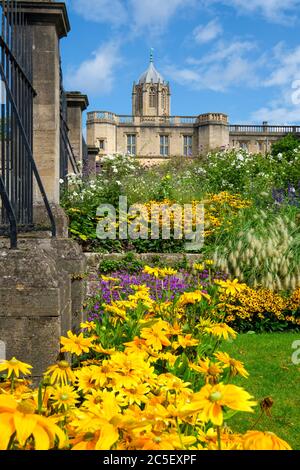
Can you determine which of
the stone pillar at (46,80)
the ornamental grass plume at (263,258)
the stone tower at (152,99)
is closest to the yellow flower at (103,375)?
the stone pillar at (46,80)

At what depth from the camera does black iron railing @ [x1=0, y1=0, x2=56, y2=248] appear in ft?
12.8

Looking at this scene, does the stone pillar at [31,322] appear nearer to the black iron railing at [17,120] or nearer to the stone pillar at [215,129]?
the black iron railing at [17,120]

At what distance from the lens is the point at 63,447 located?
3.92 ft

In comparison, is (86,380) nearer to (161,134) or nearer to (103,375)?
(103,375)

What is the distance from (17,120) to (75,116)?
6768mm

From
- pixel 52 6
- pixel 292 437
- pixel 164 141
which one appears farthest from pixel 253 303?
pixel 164 141

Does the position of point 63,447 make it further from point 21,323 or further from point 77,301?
point 77,301

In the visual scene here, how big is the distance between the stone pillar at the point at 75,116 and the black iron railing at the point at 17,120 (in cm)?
496

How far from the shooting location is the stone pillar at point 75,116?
10.2 m

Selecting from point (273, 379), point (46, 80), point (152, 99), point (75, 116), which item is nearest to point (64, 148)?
point (75, 116)

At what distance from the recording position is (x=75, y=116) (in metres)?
10.4

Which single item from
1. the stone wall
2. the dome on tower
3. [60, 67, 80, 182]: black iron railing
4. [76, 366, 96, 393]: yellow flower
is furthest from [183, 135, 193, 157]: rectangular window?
[76, 366, 96, 393]: yellow flower

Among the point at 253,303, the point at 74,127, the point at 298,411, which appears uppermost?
the point at 74,127

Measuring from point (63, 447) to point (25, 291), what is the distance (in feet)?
5.75
